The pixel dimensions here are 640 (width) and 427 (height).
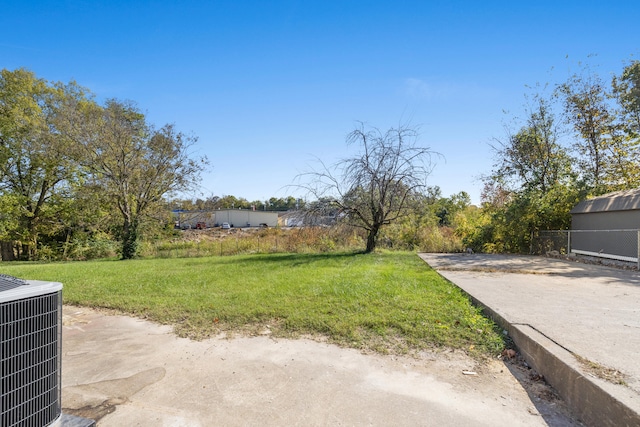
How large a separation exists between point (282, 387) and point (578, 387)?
235 cm

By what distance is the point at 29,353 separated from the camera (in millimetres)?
1873

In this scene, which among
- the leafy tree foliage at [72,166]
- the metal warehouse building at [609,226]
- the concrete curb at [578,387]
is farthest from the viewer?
the leafy tree foliage at [72,166]

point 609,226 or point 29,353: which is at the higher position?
point 609,226

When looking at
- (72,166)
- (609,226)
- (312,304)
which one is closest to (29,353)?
(312,304)

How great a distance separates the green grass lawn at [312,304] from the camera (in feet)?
13.3

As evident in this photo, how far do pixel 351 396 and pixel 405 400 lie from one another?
431 millimetres

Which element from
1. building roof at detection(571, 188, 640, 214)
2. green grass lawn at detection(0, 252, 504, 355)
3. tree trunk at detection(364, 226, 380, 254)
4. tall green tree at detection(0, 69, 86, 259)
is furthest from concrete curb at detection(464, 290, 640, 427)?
tall green tree at detection(0, 69, 86, 259)

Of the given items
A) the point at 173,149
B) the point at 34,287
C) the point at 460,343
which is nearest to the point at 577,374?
the point at 460,343

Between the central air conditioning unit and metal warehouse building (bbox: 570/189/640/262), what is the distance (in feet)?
39.9

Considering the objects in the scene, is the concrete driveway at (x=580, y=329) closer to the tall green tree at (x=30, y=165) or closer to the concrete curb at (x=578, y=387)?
the concrete curb at (x=578, y=387)

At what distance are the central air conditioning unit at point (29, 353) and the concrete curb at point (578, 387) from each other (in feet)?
11.6

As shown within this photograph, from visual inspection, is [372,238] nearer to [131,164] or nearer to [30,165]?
[131,164]

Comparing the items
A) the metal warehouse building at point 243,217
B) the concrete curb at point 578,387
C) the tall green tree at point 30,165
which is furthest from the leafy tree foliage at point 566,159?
the metal warehouse building at point 243,217

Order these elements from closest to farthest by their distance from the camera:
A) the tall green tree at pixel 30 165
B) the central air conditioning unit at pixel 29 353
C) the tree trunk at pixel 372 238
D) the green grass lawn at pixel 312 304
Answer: the central air conditioning unit at pixel 29 353 → the green grass lawn at pixel 312 304 → the tree trunk at pixel 372 238 → the tall green tree at pixel 30 165
